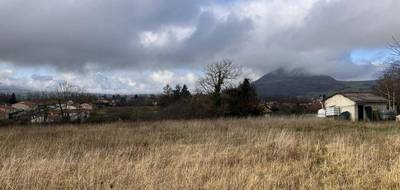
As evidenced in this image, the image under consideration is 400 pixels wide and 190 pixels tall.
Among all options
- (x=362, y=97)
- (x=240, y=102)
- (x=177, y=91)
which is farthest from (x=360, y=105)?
(x=177, y=91)

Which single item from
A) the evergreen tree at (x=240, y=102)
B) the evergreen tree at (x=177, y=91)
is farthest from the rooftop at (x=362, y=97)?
the evergreen tree at (x=177, y=91)

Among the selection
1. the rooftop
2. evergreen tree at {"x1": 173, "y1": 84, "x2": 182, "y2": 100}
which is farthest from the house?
evergreen tree at {"x1": 173, "y1": 84, "x2": 182, "y2": 100}

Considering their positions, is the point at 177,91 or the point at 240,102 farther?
the point at 177,91

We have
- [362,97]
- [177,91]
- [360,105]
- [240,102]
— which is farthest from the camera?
[177,91]

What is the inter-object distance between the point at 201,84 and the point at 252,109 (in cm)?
953

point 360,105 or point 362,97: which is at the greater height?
point 362,97

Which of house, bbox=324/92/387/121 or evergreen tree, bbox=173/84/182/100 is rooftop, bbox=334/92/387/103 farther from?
evergreen tree, bbox=173/84/182/100

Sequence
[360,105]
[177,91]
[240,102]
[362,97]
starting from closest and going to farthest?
1. [240,102]
2. [360,105]
3. [362,97]
4. [177,91]

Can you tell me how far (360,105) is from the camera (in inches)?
1980

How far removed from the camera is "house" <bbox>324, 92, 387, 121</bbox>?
49500 mm

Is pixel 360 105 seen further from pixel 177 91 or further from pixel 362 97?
pixel 177 91

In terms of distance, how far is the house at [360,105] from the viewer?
49500mm

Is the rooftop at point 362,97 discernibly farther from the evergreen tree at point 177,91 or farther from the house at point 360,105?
the evergreen tree at point 177,91

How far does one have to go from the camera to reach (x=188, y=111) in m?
47.8
